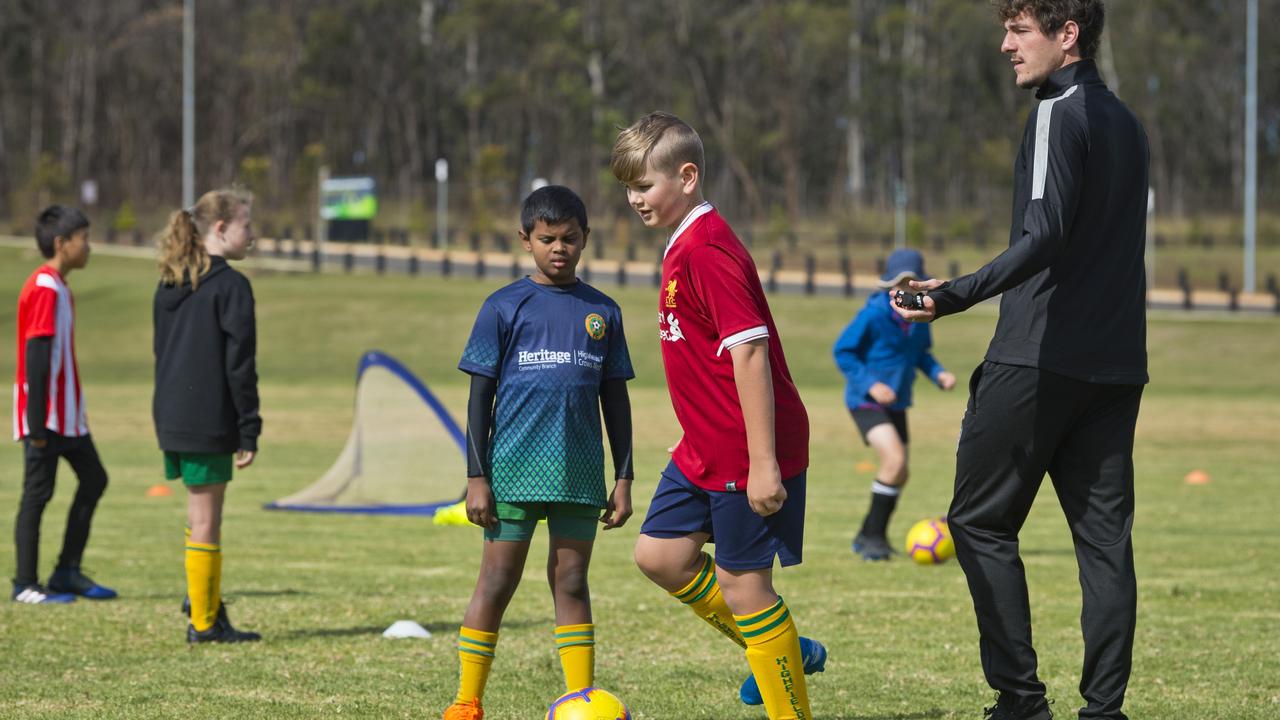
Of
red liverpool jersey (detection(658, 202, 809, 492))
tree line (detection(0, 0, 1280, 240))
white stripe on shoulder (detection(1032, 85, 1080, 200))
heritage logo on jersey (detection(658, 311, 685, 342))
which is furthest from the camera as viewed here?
tree line (detection(0, 0, 1280, 240))

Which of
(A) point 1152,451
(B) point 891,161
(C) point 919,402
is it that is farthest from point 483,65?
(A) point 1152,451

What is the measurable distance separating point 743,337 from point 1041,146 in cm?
101

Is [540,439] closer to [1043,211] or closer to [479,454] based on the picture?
[479,454]

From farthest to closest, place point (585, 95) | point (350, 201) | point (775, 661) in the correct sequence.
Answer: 1. point (585, 95)
2. point (350, 201)
3. point (775, 661)

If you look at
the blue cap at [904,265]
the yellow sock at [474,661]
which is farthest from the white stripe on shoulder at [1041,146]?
the blue cap at [904,265]

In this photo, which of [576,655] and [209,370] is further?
[209,370]

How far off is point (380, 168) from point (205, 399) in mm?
83579

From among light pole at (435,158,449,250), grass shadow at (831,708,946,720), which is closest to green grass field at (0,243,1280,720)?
grass shadow at (831,708,946,720)

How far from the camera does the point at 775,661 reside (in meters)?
5.01

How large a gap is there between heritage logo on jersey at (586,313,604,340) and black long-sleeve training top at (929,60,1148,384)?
1208mm

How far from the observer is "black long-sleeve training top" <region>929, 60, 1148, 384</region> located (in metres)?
4.78

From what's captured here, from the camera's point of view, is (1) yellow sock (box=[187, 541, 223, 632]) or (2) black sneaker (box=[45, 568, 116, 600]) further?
(2) black sneaker (box=[45, 568, 116, 600])

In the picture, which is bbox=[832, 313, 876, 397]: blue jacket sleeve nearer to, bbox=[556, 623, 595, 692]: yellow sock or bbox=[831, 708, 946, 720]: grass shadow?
bbox=[831, 708, 946, 720]: grass shadow

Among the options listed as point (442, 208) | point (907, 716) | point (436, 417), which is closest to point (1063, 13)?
point (907, 716)
